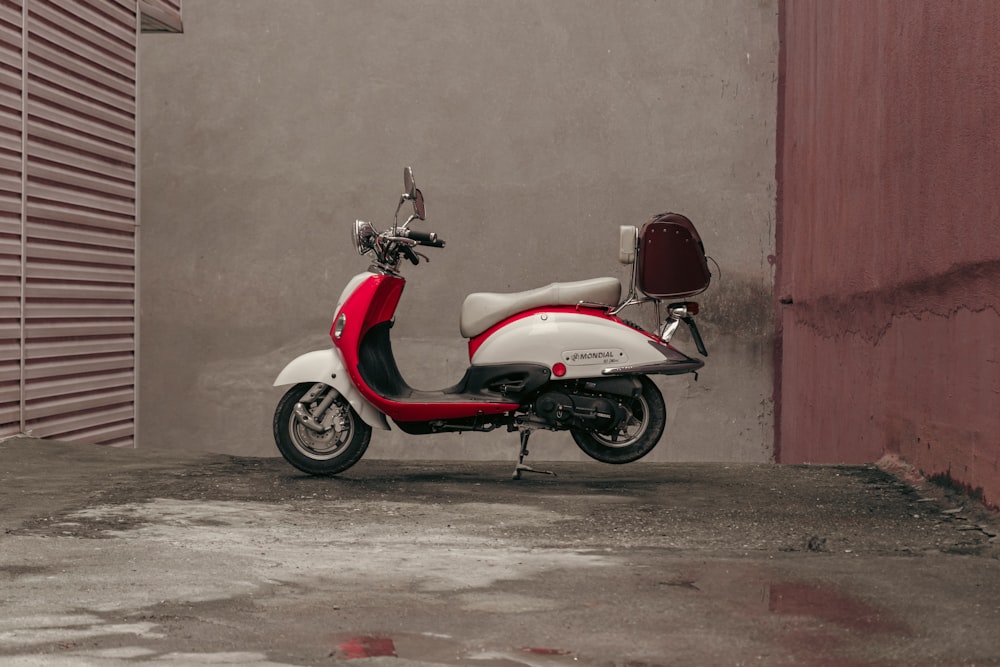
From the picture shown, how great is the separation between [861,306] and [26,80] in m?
4.82

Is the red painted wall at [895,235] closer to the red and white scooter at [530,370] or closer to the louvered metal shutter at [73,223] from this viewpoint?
the red and white scooter at [530,370]

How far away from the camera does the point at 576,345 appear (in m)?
5.79

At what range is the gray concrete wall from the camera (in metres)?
10.2

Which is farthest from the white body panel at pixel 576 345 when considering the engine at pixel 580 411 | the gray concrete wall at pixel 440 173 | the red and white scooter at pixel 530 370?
the gray concrete wall at pixel 440 173

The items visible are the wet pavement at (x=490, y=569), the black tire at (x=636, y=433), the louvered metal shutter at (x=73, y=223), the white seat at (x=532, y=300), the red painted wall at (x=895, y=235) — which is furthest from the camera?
the louvered metal shutter at (x=73, y=223)

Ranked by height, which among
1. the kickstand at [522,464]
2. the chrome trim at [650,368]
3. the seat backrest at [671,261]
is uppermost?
the seat backrest at [671,261]

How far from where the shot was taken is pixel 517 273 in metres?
10.3

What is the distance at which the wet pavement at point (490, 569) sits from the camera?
303 centimetres

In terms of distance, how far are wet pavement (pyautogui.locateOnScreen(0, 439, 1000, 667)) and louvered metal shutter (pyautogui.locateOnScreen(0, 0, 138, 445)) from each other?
4.82 ft

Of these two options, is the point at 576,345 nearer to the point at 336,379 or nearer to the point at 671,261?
the point at 671,261

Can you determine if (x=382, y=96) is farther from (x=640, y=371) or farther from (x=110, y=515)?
(x=110, y=515)

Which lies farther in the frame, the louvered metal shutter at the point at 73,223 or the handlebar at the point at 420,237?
the louvered metal shutter at the point at 73,223

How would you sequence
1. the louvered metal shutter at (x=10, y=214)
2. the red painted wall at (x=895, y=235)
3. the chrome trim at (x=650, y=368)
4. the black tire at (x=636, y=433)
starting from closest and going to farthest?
the red painted wall at (x=895, y=235)
the chrome trim at (x=650, y=368)
the black tire at (x=636, y=433)
the louvered metal shutter at (x=10, y=214)

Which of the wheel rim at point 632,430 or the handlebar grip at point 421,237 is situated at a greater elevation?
the handlebar grip at point 421,237
